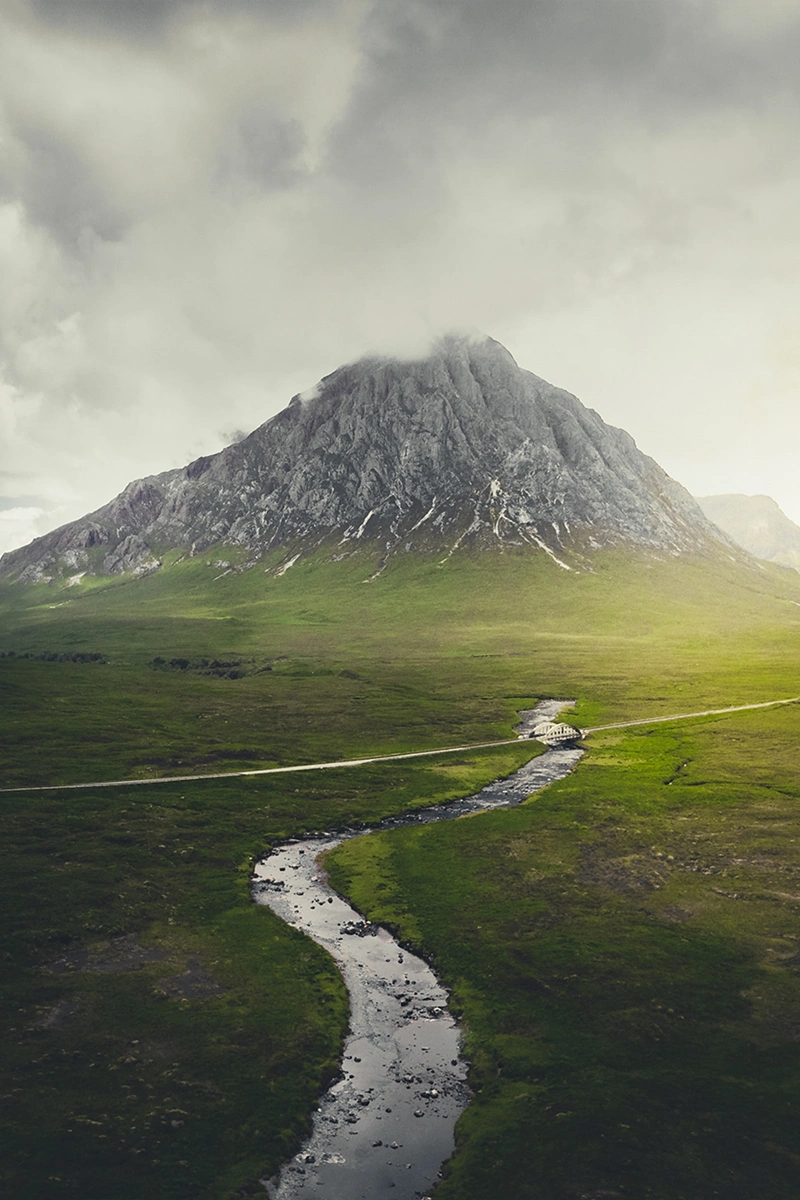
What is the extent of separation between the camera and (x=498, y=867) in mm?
73000

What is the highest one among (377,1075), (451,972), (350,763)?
(350,763)

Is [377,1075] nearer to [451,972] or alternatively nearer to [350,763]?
[451,972]

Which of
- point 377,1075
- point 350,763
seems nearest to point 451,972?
point 377,1075

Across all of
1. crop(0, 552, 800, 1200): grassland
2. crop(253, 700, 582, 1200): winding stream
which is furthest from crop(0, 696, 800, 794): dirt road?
crop(253, 700, 582, 1200): winding stream

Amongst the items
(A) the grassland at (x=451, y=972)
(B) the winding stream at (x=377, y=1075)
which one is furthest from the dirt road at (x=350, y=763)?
(B) the winding stream at (x=377, y=1075)

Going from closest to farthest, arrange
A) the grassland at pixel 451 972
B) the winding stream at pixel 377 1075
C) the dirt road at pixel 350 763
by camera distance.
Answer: the winding stream at pixel 377 1075, the grassland at pixel 451 972, the dirt road at pixel 350 763

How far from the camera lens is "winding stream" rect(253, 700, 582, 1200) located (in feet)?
110

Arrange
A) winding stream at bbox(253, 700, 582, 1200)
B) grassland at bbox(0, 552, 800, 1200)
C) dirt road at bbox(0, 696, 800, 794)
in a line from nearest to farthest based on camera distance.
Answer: winding stream at bbox(253, 700, 582, 1200), grassland at bbox(0, 552, 800, 1200), dirt road at bbox(0, 696, 800, 794)

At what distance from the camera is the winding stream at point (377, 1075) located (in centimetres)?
3353

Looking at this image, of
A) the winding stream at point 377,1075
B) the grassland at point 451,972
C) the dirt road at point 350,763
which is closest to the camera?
the winding stream at point 377,1075

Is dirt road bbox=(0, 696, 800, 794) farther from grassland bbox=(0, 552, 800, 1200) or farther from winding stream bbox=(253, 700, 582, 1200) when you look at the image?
winding stream bbox=(253, 700, 582, 1200)

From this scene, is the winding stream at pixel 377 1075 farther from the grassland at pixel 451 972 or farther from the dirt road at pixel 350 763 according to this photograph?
the dirt road at pixel 350 763

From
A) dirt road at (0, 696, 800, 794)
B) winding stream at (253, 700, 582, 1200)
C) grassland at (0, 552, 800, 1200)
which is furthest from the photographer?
dirt road at (0, 696, 800, 794)

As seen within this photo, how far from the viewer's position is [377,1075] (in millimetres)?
41344
